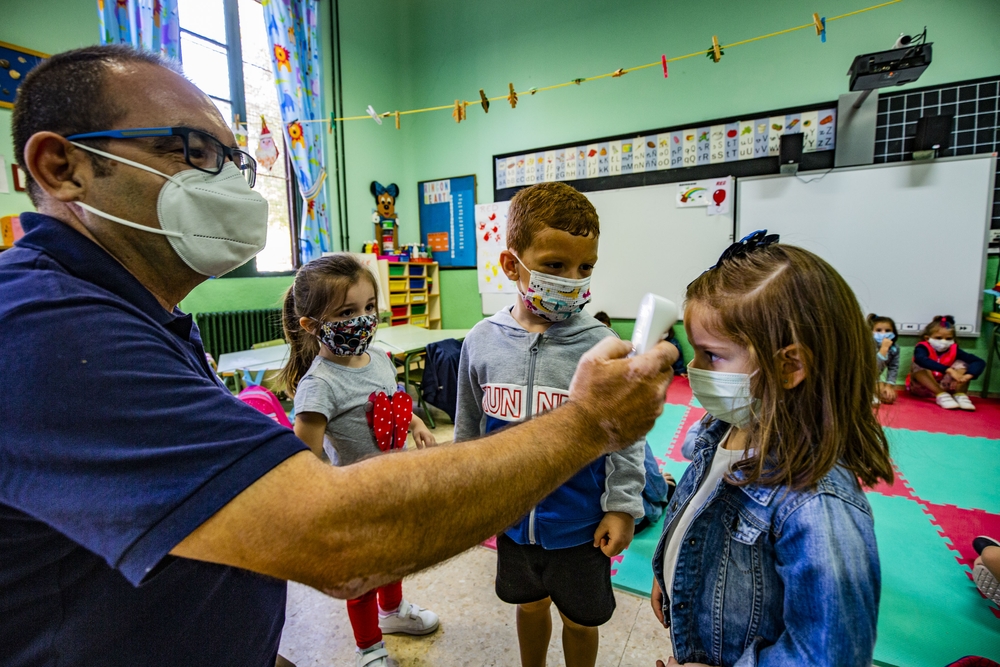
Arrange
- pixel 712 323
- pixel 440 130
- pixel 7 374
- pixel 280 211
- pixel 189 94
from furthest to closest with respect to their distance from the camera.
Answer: pixel 440 130
pixel 280 211
pixel 712 323
pixel 189 94
pixel 7 374

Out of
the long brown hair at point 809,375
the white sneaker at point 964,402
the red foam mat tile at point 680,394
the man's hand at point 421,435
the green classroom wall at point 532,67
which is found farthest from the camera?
the red foam mat tile at point 680,394

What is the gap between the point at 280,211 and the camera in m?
5.18

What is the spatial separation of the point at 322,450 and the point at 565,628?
2.93 ft

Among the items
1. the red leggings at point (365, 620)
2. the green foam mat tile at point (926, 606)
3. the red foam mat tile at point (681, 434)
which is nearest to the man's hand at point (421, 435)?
the red leggings at point (365, 620)

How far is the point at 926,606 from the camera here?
1736 millimetres

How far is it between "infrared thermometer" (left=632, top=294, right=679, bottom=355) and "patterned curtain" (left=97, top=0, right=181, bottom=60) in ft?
13.4

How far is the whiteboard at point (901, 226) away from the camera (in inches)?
154

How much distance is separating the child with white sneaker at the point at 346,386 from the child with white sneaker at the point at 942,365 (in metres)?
4.65


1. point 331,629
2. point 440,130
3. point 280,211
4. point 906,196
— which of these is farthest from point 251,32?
point 906,196

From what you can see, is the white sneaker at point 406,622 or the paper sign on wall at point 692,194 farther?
the paper sign on wall at point 692,194

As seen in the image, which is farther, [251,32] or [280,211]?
[280,211]

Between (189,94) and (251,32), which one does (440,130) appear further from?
(189,94)

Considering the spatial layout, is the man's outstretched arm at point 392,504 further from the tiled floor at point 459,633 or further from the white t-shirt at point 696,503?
the tiled floor at point 459,633

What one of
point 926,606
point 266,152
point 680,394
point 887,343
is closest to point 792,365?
point 926,606
